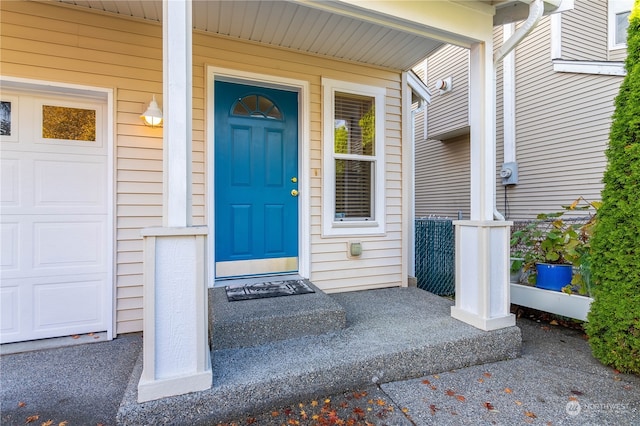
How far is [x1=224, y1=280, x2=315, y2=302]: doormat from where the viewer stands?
257 centimetres

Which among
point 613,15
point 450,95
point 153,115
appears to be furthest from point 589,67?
point 153,115

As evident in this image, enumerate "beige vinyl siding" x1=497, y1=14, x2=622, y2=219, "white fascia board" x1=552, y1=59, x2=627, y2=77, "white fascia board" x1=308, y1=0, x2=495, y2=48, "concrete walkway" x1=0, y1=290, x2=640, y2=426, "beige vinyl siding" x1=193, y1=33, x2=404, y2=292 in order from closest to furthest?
"concrete walkway" x1=0, y1=290, x2=640, y2=426
"white fascia board" x1=308, y1=0, x2=495, y2=48
"beige vinyl siding" x1=193, y1=33, x2=404, y2=292
"white fascia board" x1=552, y1=59, x2=627, y2=77
"beige vinyl siding" x1=497, y1=14, x2=622, y2=219

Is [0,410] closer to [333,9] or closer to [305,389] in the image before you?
[305,389]

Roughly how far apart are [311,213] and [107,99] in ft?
6.68

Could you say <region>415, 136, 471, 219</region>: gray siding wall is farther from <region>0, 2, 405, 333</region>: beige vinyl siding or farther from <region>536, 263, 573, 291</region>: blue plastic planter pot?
<region>0, 2, 405, 333</region>: beige vinyl siding

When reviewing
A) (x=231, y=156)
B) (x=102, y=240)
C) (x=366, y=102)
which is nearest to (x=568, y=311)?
(x=366, y=102)

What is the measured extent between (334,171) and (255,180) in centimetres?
86

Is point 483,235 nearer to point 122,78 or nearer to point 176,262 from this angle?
point 176,262

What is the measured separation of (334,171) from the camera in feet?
11.0

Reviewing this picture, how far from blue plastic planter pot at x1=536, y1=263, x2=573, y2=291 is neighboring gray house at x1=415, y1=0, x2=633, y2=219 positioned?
2.55 m

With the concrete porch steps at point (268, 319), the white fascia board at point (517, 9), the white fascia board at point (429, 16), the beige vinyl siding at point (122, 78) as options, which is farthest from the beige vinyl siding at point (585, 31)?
the beige vinyl siding at point (122, 78)

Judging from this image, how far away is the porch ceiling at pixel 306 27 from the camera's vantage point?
243 cm

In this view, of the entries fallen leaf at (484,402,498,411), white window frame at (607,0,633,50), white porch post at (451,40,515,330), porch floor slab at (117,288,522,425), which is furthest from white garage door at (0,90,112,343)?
white window frame at (607,0,633,50)

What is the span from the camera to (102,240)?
2.64m
